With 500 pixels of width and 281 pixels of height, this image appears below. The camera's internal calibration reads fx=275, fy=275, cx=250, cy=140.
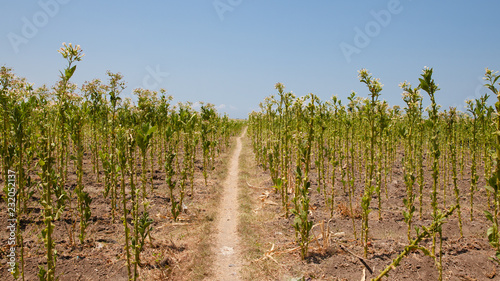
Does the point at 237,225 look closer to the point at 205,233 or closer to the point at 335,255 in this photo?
the point at 205,233

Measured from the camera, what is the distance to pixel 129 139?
15.3 feet

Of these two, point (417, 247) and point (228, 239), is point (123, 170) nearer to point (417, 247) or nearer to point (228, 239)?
point (228, 239)

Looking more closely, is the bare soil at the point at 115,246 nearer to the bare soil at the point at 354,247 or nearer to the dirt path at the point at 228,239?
the dirt path at the point at 228,239

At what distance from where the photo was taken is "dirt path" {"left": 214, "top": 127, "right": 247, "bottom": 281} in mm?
5447

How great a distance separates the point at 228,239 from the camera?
698 cm

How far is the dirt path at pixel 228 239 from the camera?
545cm

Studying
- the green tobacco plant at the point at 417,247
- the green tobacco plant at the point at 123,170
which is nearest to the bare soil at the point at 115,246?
the green tobacco plant at the point at 123,170

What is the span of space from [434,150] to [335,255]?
2732 mm

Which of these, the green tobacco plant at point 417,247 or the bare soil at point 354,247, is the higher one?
the green tobacco plant at point 417,247

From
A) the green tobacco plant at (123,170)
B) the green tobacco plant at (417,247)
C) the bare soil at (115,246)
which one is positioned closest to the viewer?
the green tobacco plant at (417,247)

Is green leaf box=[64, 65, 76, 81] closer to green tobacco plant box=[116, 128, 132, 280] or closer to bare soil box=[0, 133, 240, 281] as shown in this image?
green tobacco plant box=[116, 128, 132, 280]

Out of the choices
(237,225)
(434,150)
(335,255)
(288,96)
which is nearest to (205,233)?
(237,225)

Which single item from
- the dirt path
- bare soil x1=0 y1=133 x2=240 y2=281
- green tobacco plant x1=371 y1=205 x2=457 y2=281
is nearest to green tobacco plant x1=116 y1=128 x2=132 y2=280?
bare soil x1=0 y1=133 x2=240 y2=281

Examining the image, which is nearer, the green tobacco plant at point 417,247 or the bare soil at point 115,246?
the green tobacco plant at point 417,247
